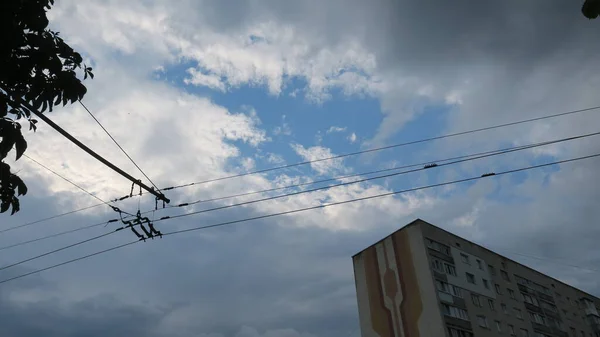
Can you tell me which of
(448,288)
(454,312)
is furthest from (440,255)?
(454,312)

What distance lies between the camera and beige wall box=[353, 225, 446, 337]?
38.9 metres

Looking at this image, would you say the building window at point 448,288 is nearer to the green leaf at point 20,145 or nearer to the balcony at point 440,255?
the balcony at point 440,255

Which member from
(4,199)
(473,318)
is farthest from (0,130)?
(473,318)

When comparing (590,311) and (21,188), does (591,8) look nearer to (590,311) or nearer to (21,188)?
(21,188)

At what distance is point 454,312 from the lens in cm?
3888

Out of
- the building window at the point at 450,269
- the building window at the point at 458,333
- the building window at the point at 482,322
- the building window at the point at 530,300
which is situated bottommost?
the building window at the point at 458,333

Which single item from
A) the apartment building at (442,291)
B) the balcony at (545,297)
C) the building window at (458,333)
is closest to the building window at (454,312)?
the apartment building at (442,291)

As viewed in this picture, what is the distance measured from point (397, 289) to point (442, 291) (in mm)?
4312

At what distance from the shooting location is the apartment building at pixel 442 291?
39125 mm

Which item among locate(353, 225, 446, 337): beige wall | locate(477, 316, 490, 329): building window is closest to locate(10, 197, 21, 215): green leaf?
locate(353, 225, 446, 337): beige wall

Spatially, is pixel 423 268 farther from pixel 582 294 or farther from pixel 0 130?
pixel 0 130

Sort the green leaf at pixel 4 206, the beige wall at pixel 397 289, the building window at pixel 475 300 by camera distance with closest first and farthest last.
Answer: the green leaf at pixel 4 206, the beige wall at pixel 397 289, the building window at pixel 475 300

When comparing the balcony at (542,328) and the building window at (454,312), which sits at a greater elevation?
the building window at (454,312)

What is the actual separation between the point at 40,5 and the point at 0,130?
5.50 ft
